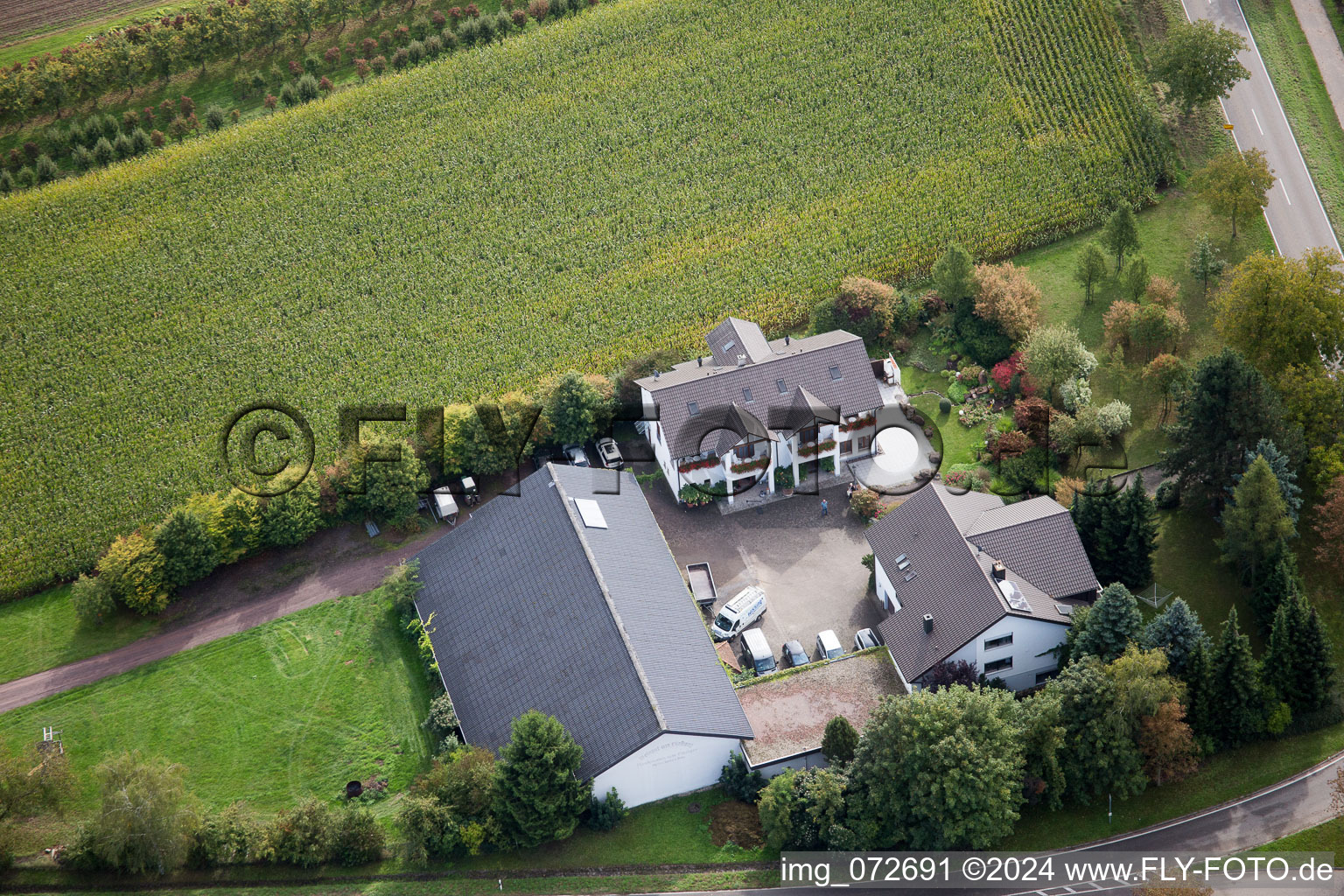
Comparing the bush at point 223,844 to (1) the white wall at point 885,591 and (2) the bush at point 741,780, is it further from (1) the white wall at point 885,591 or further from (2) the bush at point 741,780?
(1) the white wall at point 885,591

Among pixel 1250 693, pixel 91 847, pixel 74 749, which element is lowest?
pixel 1250 693

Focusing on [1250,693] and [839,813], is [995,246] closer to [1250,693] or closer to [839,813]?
A: [1250,693]

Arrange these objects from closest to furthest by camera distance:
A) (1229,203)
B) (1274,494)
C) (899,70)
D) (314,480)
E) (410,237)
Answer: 1. (1274,494)
2. (314,480)
3. (1229,203)
4. (410,237)
5. (899,70)

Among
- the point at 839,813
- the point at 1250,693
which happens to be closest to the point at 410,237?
the point at 839,813

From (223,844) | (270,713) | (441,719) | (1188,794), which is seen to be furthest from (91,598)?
(1188,794)

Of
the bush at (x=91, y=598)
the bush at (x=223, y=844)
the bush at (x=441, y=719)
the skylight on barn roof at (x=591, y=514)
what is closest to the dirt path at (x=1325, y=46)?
the skylight on barn roof at (x=591, y=514)

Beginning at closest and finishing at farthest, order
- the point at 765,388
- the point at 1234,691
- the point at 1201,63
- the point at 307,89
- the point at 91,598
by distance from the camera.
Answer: the point at 1234,691 → the point at 91,598 → the point at 765,388 → the point at 1201,63 → the point at 307,89

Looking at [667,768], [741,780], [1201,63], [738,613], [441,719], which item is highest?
[1201,63]

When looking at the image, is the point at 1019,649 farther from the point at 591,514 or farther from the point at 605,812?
the point at 591,514
